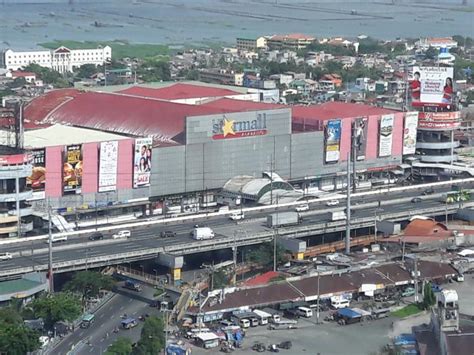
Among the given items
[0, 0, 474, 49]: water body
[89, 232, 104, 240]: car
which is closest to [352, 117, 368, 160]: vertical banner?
[89, 232, 104, 240]: car

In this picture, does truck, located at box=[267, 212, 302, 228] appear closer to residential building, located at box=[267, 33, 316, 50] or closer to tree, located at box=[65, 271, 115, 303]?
tree, located at box=[65, 271, 115, 303]

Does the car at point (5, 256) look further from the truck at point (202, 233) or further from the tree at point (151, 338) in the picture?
the tree at point (151, 338)

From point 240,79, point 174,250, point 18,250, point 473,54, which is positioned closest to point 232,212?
point 174,250

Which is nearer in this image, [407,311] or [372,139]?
[407,311]

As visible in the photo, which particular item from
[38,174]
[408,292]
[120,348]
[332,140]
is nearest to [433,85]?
[332,140]

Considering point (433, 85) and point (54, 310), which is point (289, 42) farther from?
point (54, 310)

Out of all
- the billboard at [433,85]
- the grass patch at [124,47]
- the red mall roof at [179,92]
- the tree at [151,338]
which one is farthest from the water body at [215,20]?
the tree at [151,338]

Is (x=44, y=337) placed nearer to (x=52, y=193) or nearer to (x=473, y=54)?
(x=52, y=193)
